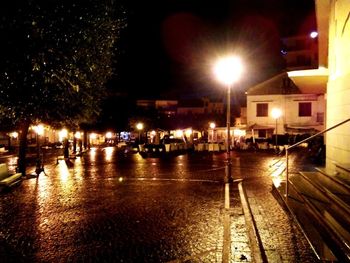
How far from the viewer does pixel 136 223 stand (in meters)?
8.05

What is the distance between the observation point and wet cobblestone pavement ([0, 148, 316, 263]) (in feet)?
20.0

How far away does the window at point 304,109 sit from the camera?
38375 millimetres

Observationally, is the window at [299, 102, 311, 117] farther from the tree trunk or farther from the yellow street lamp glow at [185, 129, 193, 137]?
the tree trunk

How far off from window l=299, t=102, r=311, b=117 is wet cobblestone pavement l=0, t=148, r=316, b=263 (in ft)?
88.4

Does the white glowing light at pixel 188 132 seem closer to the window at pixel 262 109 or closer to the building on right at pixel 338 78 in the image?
the window at pixel 262 109

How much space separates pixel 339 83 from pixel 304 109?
29616 mm

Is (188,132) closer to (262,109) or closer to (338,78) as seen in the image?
(262,109)

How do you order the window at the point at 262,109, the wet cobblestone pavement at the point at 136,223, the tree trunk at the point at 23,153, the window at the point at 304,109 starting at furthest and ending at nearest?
the window at the point at 262,109 < the window at the point at 304,109 < the tree trunk at the point at 23,153 < the wet cobblestone pavement at the point at 136,223

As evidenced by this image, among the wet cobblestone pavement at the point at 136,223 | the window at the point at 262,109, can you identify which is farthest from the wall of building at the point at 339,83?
the window at the point at 262,109

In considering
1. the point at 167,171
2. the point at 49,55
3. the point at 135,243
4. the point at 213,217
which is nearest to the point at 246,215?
the point at 213,217

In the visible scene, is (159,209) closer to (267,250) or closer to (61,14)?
(267,250)

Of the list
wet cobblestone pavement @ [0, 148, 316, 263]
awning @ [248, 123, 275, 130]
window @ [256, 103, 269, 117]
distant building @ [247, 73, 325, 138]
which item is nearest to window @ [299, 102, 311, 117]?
distant building @ [247, 73, 325, 138]

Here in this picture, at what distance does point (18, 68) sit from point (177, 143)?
2526 centimetres

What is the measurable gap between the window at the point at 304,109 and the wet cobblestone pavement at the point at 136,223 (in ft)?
88.4
